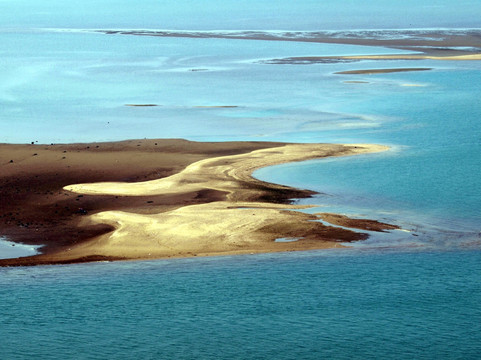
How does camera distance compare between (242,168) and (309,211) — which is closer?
(309,211)

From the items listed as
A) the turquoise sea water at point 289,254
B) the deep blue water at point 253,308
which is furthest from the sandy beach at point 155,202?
the deep blue water at point 253,308


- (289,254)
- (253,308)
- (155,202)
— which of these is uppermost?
(155,202)

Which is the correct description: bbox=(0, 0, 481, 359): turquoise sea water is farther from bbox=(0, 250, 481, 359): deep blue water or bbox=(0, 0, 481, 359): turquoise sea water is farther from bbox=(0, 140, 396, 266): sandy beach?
bbox=(0, 140, 396, 266): sandy beach

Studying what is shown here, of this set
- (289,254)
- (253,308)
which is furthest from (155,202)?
(253,308)

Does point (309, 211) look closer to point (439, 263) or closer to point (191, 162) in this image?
point (439, 263)

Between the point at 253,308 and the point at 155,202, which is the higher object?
the point at 155,202

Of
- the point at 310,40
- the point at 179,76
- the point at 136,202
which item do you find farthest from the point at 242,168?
the point at 310,40

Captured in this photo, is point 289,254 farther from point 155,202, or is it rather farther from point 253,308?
point 155,202
